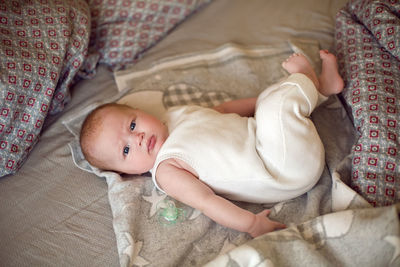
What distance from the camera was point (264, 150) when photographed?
111 centimetres

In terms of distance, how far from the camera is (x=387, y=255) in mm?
874

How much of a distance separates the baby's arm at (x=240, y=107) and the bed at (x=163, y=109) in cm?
9

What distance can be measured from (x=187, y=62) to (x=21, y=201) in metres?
0.82

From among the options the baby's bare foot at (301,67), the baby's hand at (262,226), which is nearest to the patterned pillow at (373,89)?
the baby's bare foot at (301,67)

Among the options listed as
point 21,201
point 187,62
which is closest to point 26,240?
point 21,201

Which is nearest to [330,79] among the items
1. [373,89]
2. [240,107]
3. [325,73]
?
[325,73]

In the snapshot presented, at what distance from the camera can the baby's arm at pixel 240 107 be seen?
1374 millimetres

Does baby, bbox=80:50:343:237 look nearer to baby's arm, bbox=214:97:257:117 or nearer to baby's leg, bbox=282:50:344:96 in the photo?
baby's leg, bbox=282:50:344:96

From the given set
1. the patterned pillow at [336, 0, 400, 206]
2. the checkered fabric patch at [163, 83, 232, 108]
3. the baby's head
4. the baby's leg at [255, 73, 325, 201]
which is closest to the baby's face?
the baby's head

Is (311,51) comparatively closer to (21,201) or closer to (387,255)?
(387,255)

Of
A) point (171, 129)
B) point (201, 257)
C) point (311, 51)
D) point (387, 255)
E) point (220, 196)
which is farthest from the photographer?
point (311, 51)

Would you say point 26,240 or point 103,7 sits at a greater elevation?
point 103,7

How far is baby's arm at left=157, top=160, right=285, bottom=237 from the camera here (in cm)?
103

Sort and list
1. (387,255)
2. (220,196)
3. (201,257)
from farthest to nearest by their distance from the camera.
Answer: (220,196)
(201,257)
(387,255)
